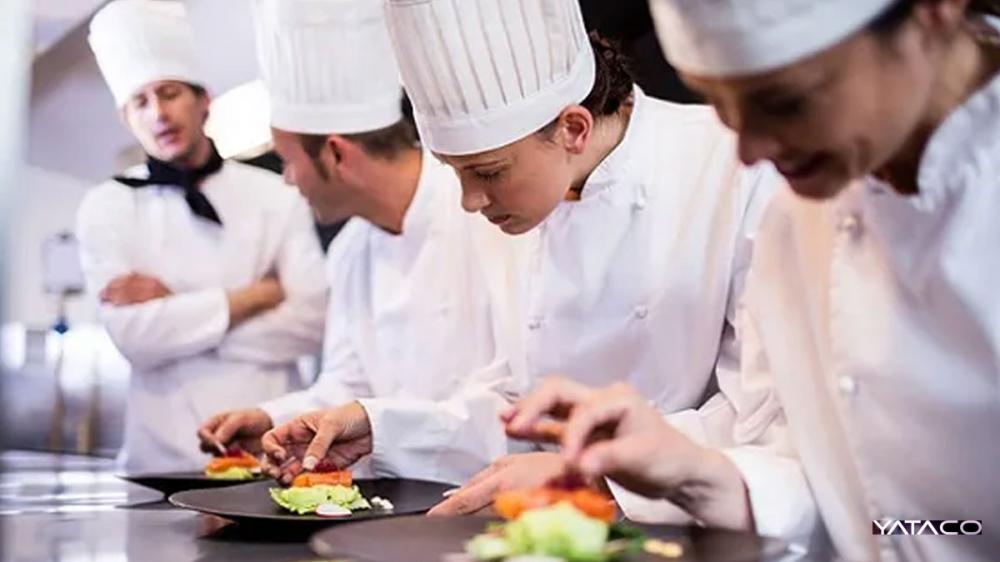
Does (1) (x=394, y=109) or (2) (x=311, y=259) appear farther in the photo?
(2) (x=311, y=259)

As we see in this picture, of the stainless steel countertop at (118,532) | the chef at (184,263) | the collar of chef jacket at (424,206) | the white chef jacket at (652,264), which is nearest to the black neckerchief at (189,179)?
the chef at (184,263)

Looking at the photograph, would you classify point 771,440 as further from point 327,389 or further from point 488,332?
point 327,389

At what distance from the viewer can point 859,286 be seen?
1148mm

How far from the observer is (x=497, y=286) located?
2008 mm

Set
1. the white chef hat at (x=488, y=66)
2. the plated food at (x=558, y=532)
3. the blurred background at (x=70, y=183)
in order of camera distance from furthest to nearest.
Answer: the blurred background at (x=70, y=183)
the white chef hat at (x=488, y=66)
the plated food at (x=558, y=532)

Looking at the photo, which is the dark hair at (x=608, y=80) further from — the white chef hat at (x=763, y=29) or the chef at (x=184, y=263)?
the chef at (x=184, y=263)

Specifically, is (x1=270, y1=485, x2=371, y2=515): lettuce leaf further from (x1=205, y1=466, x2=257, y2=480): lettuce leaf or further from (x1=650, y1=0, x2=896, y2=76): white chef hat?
(x1=650, y1=0, x2=896, y2=76): white chef hat

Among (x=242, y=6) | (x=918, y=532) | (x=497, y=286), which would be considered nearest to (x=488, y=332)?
(x=497, y=286)

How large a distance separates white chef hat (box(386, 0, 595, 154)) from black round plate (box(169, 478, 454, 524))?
0.43 m

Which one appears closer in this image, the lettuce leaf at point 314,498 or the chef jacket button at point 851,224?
the chef jacket button at point 851,224

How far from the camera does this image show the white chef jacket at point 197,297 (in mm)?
2545

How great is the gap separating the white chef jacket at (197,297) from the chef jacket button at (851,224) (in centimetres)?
157

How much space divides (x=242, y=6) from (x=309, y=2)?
0.25m

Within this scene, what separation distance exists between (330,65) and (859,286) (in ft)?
4.02
